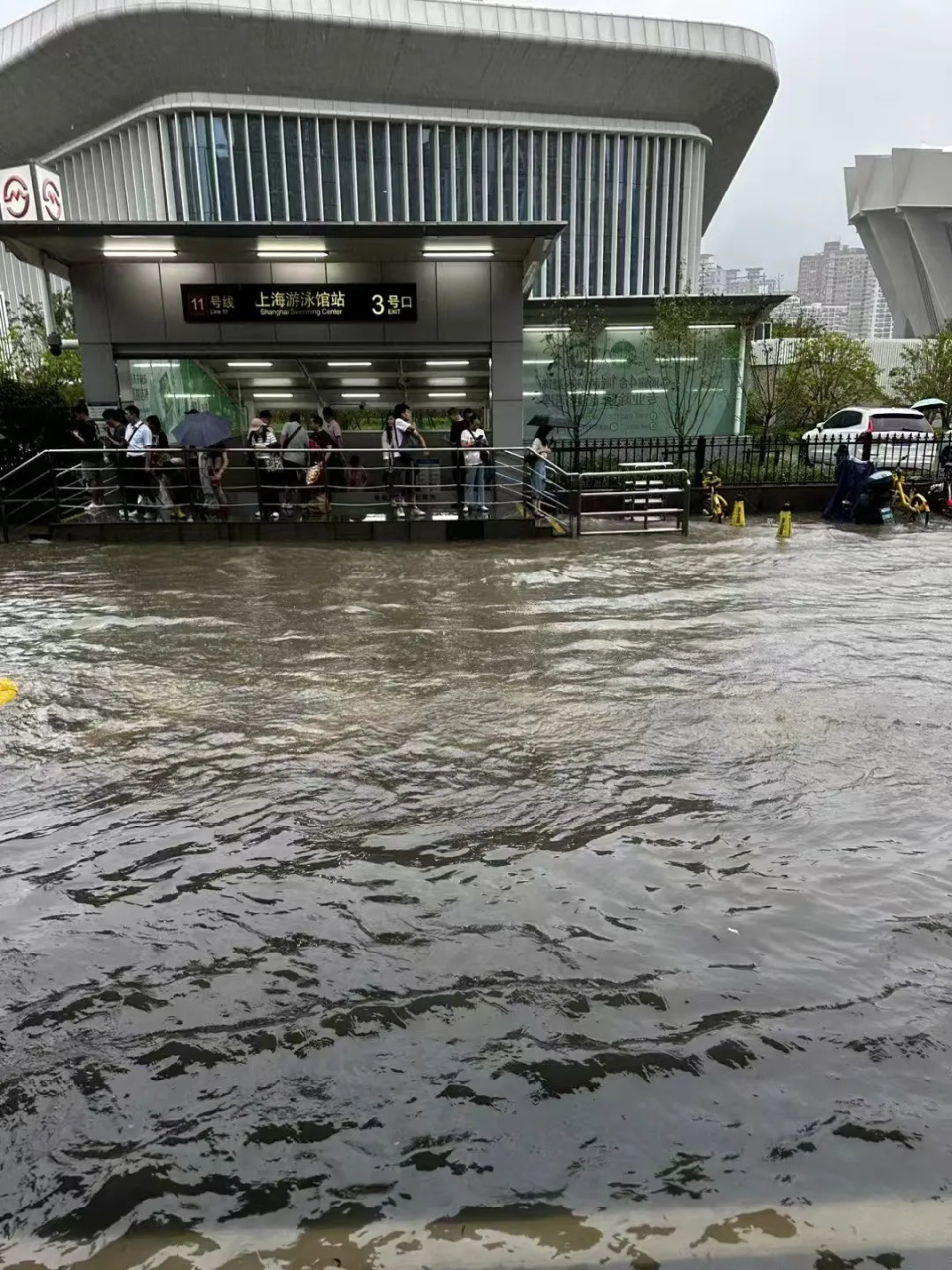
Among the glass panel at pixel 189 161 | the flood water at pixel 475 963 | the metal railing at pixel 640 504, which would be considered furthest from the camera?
the glass panel at pixel 189 161

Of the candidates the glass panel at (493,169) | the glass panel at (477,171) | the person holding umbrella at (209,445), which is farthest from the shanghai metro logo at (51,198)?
the glass panel at (493,169)

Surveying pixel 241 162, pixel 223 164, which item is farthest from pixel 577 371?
pixel 223 164

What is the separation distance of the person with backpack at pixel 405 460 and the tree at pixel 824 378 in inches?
695

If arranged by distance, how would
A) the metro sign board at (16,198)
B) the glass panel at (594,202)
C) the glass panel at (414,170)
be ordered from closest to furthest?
the metro sign board at (16,198)
the glass panel at (414,170)
the glass panel at (594,202)

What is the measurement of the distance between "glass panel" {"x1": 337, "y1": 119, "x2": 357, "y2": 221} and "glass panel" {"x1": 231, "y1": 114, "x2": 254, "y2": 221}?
14.5 ft

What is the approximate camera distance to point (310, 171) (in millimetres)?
40219

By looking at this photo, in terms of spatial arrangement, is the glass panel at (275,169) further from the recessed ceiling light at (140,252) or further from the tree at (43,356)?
the recessed ceiling light at (140,252)

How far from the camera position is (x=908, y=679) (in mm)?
6648

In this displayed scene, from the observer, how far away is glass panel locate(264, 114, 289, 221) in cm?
3894

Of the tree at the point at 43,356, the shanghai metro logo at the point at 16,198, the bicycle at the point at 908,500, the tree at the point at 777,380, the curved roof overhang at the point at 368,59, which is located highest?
the curved roof overhang at the point at 368,59

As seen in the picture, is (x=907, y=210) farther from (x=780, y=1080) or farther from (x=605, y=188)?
(x=780, y=1080)

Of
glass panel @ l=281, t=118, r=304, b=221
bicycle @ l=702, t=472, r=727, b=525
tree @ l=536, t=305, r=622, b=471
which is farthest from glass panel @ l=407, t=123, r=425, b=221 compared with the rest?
bicycle @ l=702, t=472, r=727, b=525

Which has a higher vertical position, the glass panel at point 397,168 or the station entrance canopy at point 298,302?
the glass panel at point 397,168

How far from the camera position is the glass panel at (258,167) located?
127 ft
